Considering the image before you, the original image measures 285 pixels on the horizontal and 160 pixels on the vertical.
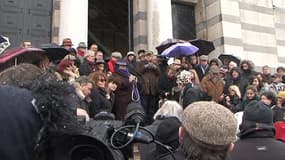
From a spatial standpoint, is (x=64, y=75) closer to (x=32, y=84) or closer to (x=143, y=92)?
(x=143, y=92)

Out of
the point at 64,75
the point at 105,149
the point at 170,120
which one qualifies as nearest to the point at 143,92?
the point at 64,75

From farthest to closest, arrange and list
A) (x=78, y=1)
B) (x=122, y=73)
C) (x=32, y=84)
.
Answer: (x=78, y=1)
(x=122, y=73)
(x=32, y=84)

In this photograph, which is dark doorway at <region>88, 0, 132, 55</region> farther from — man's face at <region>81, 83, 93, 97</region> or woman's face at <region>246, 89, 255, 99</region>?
man's face at <region>81, 83, 93, 97</region>

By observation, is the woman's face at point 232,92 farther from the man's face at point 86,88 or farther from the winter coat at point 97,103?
the man's face at point 86,88

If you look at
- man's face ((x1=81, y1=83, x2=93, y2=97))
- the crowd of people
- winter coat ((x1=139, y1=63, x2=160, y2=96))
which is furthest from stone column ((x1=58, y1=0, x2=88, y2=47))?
man's face ((x1=81, y1=83, x2=93, y2=97))

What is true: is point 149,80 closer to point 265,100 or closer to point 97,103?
point 97,103

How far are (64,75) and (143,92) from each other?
5.79ft

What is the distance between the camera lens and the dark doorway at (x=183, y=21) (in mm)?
14891

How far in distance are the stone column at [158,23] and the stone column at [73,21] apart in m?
2.25

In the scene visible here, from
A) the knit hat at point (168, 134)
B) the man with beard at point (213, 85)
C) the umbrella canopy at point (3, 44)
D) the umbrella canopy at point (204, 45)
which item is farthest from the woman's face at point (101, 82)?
the umbrella canopy at point (204, 45)

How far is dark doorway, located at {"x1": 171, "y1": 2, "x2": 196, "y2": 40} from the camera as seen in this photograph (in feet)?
48.9

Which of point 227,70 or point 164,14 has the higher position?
point 164,14

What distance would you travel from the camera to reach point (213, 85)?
307 inches

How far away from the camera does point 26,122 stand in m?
1.74
